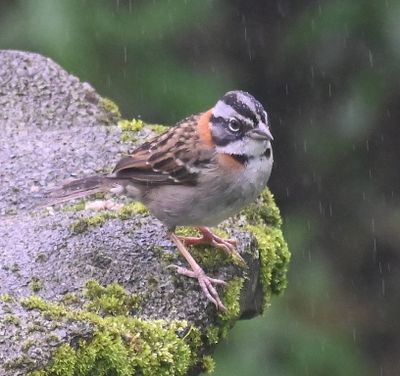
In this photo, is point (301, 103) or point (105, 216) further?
point (301, 103)

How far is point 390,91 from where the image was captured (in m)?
8.24

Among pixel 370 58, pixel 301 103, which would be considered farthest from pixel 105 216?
pixel 301 103

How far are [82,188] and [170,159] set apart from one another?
0.50m

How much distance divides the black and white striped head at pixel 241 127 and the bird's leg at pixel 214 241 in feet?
1.47

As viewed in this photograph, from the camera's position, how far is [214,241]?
567cm

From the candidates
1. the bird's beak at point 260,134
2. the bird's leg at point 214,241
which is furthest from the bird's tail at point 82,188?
the bird's beak at point 260,134

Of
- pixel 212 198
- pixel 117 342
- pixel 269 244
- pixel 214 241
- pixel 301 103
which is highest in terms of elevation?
pixel 212 198

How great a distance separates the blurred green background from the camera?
26.1ft

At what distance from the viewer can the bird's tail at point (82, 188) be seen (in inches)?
228

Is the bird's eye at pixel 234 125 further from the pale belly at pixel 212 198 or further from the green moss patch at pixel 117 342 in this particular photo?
the green moss patch at pixel 117 342

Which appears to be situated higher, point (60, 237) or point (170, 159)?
point (170, 159)

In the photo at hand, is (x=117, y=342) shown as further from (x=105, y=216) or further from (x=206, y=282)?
(x=105, y=216)

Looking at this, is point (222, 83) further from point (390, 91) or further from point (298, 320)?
point (298, 320)

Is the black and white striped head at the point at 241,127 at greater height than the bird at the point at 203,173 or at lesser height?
greater
